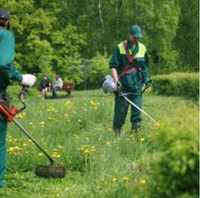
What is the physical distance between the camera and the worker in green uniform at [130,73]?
11805 mm

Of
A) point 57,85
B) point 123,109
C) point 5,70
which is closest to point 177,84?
point 57,85

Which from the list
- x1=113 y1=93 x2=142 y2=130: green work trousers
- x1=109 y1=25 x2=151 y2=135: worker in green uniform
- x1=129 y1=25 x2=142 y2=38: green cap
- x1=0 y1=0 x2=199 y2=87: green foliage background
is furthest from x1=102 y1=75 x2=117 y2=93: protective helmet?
x1=0 y1=0 x2=199 y2=87: green foliage background

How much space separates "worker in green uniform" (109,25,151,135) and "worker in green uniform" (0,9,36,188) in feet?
11.6

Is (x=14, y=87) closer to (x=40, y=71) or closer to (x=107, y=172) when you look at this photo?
(x=40, y=71)

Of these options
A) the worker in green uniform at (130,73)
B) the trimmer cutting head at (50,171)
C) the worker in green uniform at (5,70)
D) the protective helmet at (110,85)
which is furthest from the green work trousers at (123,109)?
the worker in green uniform at (5,70)

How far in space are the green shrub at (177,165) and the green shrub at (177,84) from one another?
20.8m

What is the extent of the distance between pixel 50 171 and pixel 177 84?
19.2m

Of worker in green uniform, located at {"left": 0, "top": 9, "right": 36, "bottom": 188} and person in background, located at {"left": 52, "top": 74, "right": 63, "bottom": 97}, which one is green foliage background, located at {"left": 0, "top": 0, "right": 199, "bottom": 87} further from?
worker in green uniform, located at {"left": 0, "top": 9, "right": 36, "bottom": 188}

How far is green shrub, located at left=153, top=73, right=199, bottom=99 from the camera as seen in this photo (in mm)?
26517

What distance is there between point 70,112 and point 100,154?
5441 millimetres

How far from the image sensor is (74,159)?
946 cm

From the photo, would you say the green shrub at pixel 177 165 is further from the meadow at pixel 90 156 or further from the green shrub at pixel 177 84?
the green shrub at pixel 177 84

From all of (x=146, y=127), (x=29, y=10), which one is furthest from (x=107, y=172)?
(x=29, y=10)

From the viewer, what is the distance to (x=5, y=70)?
809 centimetres
